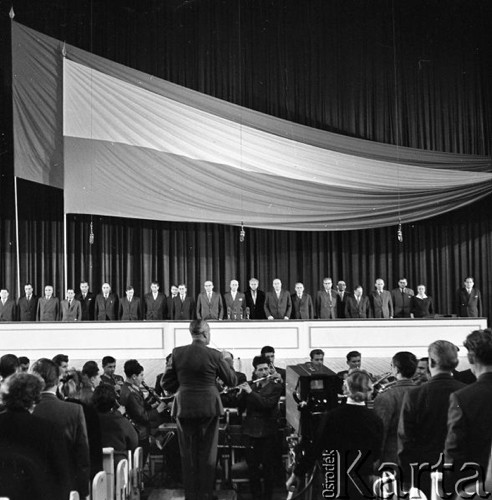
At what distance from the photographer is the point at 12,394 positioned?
3.72 meters

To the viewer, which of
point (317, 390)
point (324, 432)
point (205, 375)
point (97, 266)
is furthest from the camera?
point (97, 266)

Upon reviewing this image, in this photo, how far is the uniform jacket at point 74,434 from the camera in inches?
161

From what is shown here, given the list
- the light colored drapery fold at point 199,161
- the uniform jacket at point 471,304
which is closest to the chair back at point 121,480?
the light colored drapery fold at point 199,161

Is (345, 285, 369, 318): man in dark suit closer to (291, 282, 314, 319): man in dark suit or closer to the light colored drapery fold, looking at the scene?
(291, 282, 314, 319): man in dark suit

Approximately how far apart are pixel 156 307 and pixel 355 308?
3.23m

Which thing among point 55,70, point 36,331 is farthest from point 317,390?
point 55,70

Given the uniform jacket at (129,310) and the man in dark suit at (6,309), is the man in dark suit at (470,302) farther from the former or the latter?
the man in dark suit at (6,309)

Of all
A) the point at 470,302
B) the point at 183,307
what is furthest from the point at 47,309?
the point at 470,302

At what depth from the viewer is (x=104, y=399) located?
18.2ft

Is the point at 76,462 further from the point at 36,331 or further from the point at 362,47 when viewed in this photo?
the point at 362,47

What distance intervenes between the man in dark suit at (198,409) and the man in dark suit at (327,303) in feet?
23.3

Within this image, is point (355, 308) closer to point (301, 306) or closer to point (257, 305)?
point (301, 306)

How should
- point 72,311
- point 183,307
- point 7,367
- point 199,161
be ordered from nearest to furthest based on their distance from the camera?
point 7,367 < point 72,311 < point 183,307 < point 199,161

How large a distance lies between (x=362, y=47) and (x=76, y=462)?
1258 centimetres
